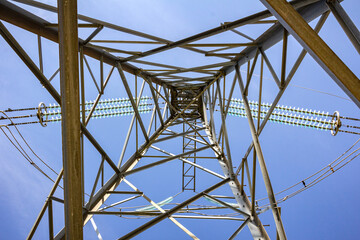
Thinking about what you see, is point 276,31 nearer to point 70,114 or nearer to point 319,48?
point 319,48

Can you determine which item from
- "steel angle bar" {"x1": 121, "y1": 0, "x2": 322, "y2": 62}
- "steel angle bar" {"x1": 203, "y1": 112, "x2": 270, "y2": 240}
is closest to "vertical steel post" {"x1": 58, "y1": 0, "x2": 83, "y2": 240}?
"steel angle bar" {"x1": 121, "y1": 0, "x2": 322, "y2": 62}

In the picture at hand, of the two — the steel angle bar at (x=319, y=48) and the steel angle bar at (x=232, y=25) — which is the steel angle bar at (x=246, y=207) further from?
the steel angle bar at (x=319, y=48)

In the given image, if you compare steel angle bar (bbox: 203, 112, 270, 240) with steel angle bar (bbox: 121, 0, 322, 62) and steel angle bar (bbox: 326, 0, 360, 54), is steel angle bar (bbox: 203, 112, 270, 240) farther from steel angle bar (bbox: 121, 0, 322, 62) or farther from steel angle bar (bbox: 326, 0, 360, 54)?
steel angle bar (bbox: 326, 0, 360, 54)

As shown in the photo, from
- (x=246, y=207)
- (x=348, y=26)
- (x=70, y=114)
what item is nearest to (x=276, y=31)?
(x=348, y=26)

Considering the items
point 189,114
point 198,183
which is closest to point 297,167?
point 198,183

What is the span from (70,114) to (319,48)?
2619 millimetres

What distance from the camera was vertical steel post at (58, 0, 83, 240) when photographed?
9.36 feet

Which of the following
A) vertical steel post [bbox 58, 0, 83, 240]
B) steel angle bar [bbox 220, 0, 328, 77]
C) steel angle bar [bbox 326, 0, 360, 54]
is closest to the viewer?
vertical steel post [bbox 58, 0, 83, 240]

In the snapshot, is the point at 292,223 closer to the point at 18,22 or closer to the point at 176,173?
the point at 176,173

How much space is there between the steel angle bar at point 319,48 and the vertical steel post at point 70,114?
2069 millimetres

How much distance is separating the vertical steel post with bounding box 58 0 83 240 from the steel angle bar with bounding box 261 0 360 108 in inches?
81.4

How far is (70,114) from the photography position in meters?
2.89

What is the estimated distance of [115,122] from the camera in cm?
3102

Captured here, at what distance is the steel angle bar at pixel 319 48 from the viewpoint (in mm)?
2439
